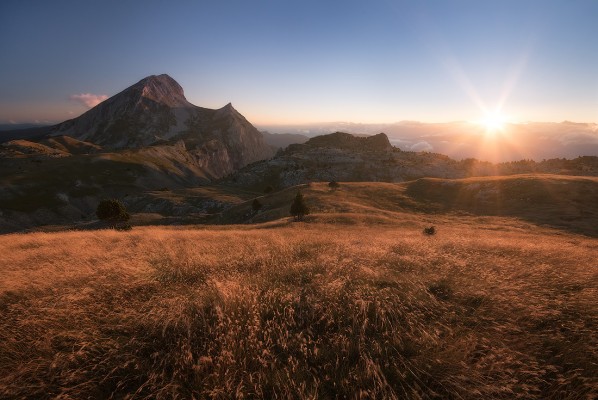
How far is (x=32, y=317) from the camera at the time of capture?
501cm

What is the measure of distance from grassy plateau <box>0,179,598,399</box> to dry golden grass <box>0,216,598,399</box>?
25 mm

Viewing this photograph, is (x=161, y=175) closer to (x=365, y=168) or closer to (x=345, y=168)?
(x=345, y=168)

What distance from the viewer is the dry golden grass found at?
3.76 meters

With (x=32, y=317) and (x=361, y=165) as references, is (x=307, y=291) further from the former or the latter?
(x=361, y=165)

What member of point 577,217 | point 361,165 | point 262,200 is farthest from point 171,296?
point 361,165

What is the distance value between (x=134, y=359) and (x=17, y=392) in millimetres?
1391

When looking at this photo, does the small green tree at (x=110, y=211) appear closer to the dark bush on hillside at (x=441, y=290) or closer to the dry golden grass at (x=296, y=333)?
the dry golden grass at (x=296, y=333)

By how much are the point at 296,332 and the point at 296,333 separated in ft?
0.57

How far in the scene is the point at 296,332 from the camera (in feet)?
16.3

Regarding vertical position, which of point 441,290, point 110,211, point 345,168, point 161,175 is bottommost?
point 161,175

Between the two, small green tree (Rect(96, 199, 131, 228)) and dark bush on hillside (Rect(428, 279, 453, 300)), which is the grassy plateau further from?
small green tree (Rect(96, 199, 131, 228))

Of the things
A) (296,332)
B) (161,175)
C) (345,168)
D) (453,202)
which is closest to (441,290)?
(296,332)

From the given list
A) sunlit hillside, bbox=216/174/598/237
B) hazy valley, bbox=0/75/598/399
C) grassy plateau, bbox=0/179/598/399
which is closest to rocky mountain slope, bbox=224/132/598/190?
sunlit hillside, bbox=216/174/598/237

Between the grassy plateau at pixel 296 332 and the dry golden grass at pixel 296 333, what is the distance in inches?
1.0
